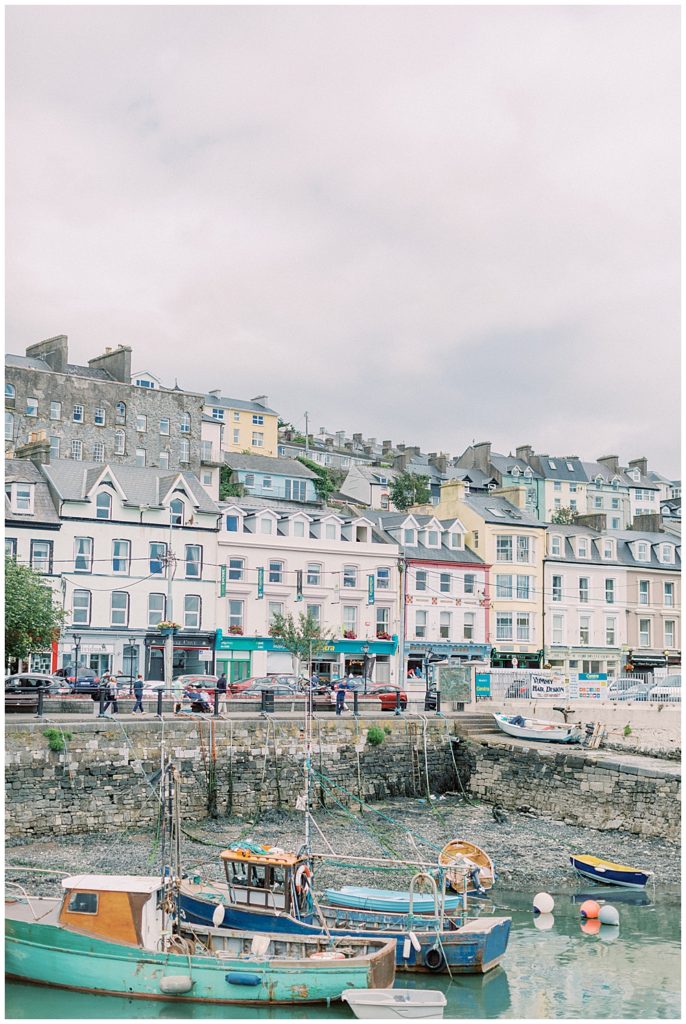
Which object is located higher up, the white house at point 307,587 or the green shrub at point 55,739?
the white house at point 307,587

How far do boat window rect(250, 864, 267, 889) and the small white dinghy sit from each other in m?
2.50

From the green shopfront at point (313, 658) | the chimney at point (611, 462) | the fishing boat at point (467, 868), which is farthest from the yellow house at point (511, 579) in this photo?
the chimney at point (611, 462)

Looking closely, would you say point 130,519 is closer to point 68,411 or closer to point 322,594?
point 322,594

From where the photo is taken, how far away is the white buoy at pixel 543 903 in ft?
64.3

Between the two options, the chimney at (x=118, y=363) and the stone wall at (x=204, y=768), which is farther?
the chimney at (x=118, y=363)

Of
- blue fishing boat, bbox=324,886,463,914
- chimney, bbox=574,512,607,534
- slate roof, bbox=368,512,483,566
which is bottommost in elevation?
blue fishing boat, bbox=324,886,463,914

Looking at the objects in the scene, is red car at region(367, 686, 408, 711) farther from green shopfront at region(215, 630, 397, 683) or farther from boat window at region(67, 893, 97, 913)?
boat window at region(67, 893, 97, 913)

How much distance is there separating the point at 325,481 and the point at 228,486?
14.4 meters

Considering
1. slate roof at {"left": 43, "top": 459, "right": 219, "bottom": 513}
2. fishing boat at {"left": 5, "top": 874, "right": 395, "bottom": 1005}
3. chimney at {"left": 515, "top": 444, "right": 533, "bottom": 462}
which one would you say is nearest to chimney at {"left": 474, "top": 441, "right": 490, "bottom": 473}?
chimney at {"left": 515, "top": 444, "right": 533, "bottom": 462}

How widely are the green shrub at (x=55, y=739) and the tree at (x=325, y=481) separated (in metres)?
38.8

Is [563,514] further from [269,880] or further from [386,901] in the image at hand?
[269,880]

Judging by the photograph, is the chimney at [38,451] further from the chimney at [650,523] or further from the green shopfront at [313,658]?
the chimney at [650,523]

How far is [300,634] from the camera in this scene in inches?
1614

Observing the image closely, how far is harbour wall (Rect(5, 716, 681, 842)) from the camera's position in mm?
24594
